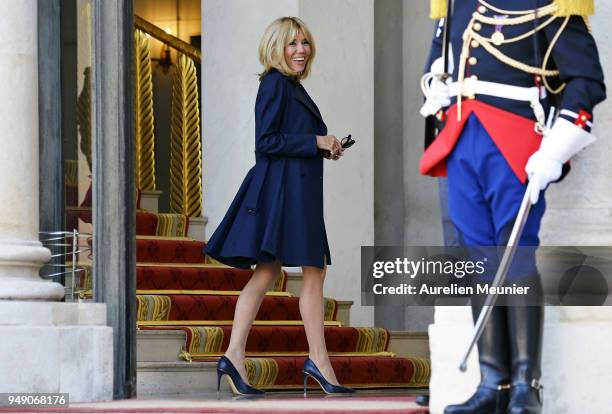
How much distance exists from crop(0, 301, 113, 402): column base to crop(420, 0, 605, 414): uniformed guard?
2139 millimetres

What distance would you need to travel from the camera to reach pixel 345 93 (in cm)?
970

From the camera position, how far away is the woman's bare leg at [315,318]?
23.5 feet

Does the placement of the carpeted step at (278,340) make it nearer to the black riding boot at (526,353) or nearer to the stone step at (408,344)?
the stone step at (408,344)

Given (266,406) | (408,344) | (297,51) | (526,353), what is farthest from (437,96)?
(408,344)

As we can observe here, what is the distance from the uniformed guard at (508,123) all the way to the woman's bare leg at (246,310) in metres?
2.26

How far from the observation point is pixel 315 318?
7203 millimetres

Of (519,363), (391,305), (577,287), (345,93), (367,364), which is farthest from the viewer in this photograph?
(391,305)

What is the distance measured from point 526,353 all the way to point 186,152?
6.09 metres

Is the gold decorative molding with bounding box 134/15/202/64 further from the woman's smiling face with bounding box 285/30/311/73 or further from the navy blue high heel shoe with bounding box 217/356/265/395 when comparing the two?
the navy blue high heel shoe with bounding box 217/356/265/395

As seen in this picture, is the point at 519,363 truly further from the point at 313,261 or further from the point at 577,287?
the point at 313,261

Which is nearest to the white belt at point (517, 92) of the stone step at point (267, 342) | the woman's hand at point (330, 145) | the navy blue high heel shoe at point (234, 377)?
the woman's hand at point (330, 145)

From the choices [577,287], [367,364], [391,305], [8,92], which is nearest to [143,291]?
[367,364]

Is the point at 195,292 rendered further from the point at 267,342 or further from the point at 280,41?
the point at 280,41

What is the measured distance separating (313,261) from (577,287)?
1973 millimetres
